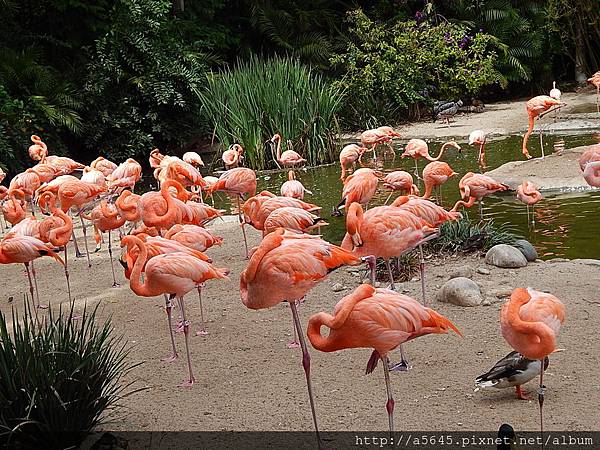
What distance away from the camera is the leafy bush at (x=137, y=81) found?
47.5 ft

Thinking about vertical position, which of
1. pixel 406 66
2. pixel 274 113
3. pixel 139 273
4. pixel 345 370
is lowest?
pixel 345 370

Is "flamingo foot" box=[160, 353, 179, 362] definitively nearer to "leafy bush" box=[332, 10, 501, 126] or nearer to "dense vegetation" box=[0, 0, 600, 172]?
"dense vegetation" box=[0, 0, 600, 172]

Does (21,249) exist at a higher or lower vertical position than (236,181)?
lower

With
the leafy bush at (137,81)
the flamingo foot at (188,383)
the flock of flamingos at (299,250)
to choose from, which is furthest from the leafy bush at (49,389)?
the leafy bush at (137,81)

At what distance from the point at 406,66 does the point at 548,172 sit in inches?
314

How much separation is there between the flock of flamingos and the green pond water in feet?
1.41

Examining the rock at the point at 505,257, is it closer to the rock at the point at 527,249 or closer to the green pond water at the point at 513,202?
the rock at the point at 527,249

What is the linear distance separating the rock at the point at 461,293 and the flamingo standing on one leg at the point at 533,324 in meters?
1.80

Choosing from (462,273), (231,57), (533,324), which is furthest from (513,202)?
(231,57)

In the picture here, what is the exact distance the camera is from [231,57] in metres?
19.2

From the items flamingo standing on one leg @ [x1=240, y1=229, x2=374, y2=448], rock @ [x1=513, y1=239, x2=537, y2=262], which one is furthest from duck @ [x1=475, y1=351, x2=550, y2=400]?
rock @ [x1=513, y1=239, x2=537, y2=262]

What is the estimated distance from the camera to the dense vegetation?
14133mm

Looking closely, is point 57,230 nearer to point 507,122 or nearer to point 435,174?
point 435,174

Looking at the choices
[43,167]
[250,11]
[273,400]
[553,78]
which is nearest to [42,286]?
[43,167]
